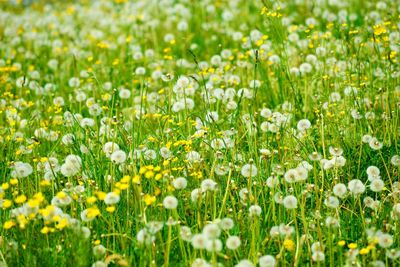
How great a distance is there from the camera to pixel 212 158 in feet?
9.96

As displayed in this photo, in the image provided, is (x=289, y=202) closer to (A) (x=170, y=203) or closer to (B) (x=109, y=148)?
(A) (x=170, y=203)

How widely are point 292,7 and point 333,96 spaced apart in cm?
250

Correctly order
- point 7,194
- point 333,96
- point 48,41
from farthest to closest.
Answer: point 48,41 → point 333,96 → point 7,194

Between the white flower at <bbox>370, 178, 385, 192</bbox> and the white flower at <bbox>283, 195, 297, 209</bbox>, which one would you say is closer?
the white flower at <bbox>283, 195, 297, 209</bbox>

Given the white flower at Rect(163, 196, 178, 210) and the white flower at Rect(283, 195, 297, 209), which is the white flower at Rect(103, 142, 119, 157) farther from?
the white flower at Rect(283, 195, 297, 209)

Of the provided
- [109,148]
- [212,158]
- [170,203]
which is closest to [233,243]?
[170,203]

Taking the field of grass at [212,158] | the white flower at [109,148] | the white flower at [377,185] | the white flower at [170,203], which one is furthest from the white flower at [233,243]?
the white flower at [109,148]

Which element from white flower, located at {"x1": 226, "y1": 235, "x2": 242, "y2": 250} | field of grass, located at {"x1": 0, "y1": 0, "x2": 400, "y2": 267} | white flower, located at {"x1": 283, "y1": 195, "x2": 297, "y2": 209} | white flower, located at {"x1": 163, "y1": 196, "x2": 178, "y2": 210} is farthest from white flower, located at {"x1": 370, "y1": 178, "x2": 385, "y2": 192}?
white flower, located at {"x1": 163, "y1": 196, "x2": 178, "y2": 210}

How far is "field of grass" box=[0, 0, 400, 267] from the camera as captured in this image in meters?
2.46

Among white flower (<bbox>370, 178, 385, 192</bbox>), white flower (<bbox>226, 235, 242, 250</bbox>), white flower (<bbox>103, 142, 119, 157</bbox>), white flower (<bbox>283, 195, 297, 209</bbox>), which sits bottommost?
white flower (<bbox>226, 235, 242, 250</bbox>)

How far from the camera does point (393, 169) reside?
3012mm

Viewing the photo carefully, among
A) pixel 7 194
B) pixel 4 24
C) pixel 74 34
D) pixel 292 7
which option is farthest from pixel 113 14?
pixel 7 194

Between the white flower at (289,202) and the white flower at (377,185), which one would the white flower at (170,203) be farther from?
the white flower at (377,185)

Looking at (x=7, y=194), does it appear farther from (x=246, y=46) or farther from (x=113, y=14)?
(x=113, y=14)
